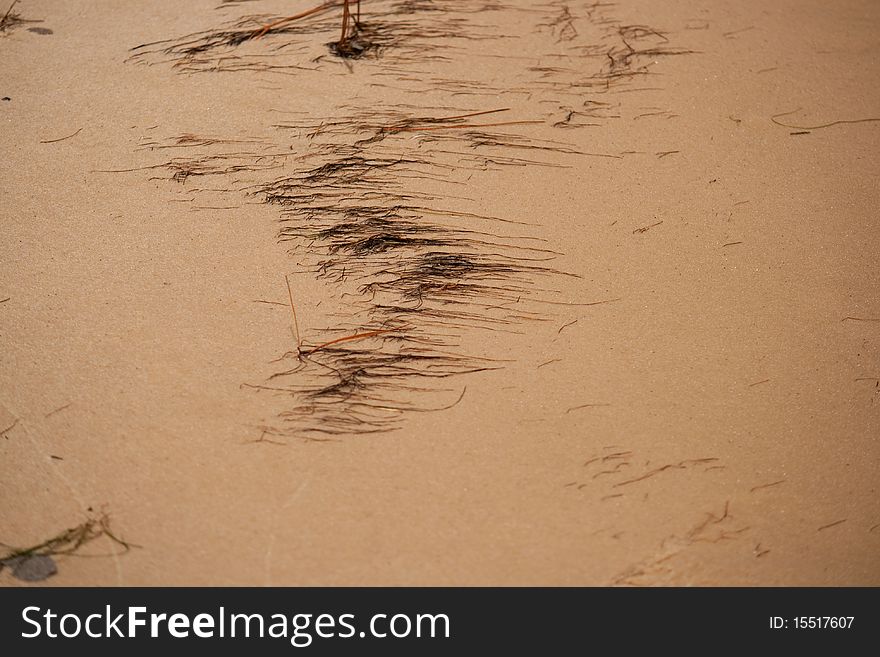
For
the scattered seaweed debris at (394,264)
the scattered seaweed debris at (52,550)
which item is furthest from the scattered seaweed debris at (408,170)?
the scattered seaweed debris at (52,550)

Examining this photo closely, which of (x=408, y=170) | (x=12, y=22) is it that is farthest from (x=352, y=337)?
(x=12, y=22)

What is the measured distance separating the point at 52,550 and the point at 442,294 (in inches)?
33.9

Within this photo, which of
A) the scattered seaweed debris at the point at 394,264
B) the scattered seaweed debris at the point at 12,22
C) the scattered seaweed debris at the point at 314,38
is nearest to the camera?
the scattered seaweed debris at the point at 394,264

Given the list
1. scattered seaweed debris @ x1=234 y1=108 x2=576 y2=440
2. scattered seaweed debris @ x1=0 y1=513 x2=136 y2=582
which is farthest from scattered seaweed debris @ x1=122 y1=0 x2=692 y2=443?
scattered seaweed debris @ x1=0 y1=513 x2=136 y2=582

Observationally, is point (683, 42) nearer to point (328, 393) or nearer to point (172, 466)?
point (328, 393)

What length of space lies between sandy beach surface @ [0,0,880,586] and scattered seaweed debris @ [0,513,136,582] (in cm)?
1

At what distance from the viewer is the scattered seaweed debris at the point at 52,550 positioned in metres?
1.35

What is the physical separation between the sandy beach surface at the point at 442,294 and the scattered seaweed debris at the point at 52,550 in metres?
0.01

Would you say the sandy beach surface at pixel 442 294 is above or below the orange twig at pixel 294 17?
below

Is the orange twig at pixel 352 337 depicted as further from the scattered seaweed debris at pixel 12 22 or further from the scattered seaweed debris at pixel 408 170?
the scattered seaweed debris at pixel 12 22

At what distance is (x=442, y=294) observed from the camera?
1810 millimetres

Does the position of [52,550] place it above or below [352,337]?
below

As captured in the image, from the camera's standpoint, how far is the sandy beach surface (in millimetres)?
1428

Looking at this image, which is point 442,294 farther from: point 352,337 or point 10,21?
point 10,21
